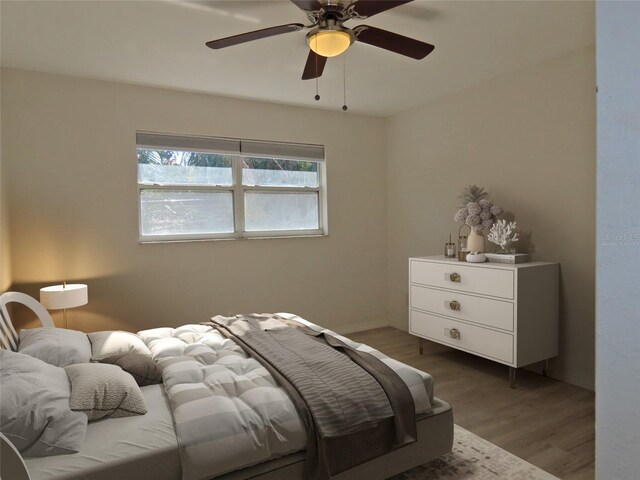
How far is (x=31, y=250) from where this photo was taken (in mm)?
3248

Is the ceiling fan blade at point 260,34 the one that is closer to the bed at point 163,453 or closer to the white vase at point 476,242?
the bed at point 163,453

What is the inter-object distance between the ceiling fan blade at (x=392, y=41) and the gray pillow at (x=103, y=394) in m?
2.07

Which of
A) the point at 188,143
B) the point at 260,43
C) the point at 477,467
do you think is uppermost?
the point at 260,43

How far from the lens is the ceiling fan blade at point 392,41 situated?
7.13 feet

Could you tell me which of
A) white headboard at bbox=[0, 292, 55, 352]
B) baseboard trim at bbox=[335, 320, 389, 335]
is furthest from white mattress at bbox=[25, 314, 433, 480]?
baseboard trim at bbox=[335, 320, 389, 335]

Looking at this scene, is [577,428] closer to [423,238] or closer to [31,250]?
[423,238]

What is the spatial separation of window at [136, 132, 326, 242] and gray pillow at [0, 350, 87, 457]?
89.9 inches

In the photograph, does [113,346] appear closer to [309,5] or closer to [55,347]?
[55,347]

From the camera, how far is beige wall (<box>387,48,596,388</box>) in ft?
9.89

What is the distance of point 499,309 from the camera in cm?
307

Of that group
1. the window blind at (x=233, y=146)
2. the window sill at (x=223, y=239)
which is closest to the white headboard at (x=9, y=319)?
the window sill at (x=223, y=239)

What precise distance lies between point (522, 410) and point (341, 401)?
Result: 1.58 meters

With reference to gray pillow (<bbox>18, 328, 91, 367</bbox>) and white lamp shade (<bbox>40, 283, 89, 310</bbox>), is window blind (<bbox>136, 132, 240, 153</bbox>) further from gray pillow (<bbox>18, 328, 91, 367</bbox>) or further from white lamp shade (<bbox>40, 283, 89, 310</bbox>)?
gray pillow (<bbox>18, 328, 91, 367</bbox>)

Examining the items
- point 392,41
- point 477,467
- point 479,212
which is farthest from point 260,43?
point 477,467
